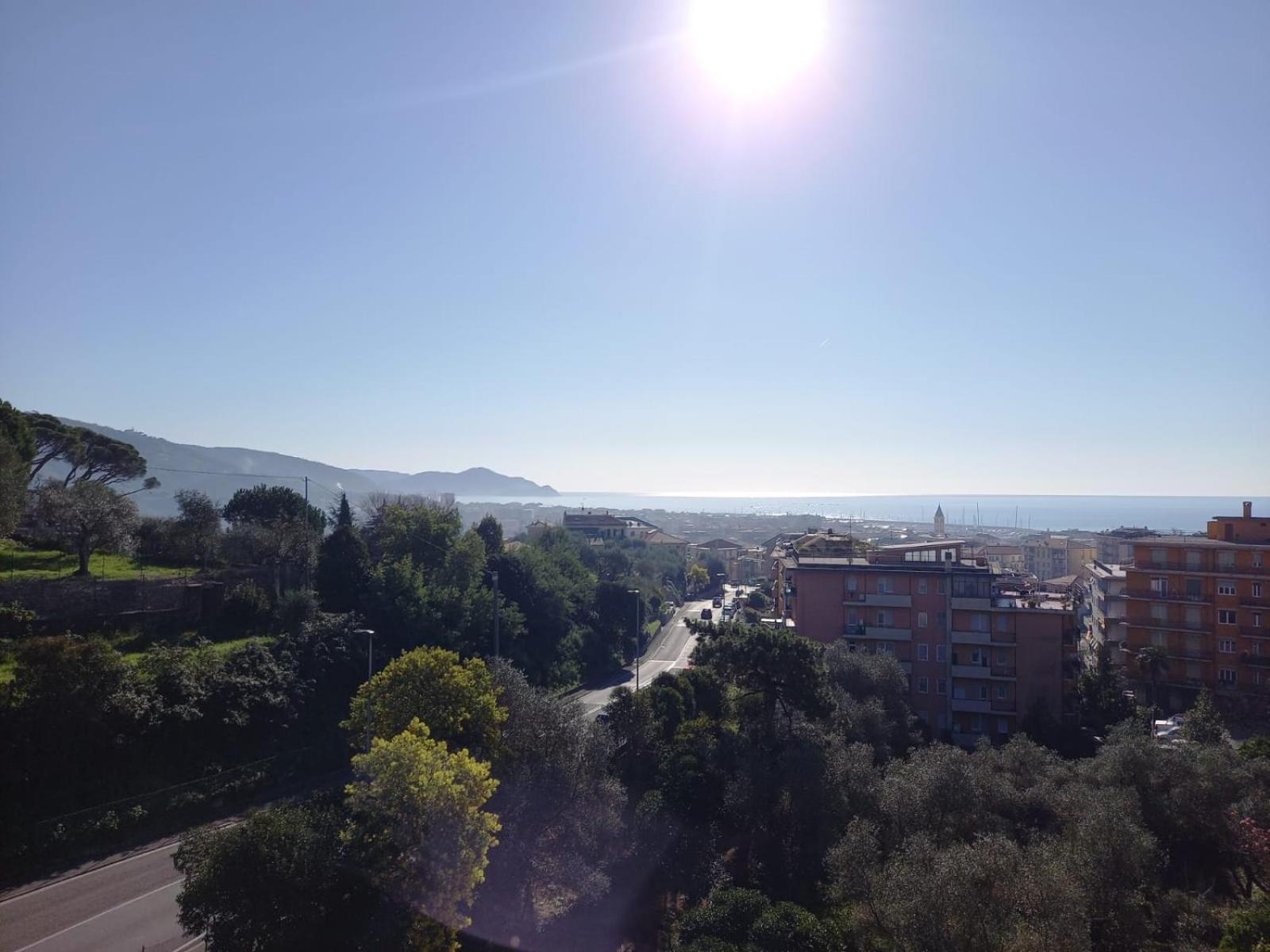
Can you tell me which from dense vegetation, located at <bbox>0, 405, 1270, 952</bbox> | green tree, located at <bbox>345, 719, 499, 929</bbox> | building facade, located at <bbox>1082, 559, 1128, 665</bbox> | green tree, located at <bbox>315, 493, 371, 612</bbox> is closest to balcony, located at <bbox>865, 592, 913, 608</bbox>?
dense vegetation, located at <bbox>0, 405, 1270, 952</bbox>

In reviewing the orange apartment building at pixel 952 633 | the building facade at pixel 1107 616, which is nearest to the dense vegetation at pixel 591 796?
the orange apartment building at pixel 952 633

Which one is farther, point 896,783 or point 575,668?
point 575,668

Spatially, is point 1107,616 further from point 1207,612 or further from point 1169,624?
point 1207,612

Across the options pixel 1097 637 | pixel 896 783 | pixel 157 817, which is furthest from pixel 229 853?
pixel 1097 637

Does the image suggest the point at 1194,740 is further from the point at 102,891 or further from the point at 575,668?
the point at 102,891

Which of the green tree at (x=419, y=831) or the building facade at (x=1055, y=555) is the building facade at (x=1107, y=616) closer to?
the green tree at (x=419, y=831)

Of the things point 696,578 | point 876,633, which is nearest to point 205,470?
point 696,578
